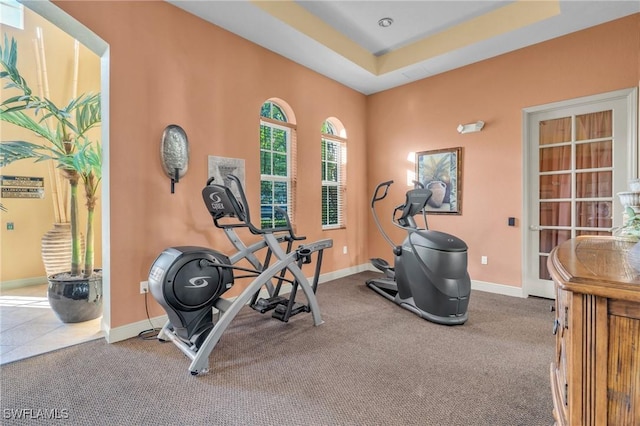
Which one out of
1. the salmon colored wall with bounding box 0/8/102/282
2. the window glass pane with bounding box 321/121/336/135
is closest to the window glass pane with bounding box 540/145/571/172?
the window glass pane with bounding box 321/121/336/135

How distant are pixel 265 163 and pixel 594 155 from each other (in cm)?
406

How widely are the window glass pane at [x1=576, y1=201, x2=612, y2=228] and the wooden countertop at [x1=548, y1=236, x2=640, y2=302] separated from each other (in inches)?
117

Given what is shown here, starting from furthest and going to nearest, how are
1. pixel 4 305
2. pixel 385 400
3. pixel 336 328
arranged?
pixel 4 305, pixel 336 328, pixel 385 400

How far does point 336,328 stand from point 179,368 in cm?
143

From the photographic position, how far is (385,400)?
1.90m

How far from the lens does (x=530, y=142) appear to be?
4051 millimetres

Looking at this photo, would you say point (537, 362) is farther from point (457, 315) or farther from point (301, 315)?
point (301, 315)

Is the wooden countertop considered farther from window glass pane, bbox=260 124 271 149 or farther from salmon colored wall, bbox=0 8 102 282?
salmon colored wall, bbox=0 8 102 282

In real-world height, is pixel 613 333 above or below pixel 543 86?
below

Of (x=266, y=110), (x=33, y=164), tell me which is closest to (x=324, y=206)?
(x=266, y=110)

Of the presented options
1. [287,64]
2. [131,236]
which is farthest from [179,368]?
[287,64]

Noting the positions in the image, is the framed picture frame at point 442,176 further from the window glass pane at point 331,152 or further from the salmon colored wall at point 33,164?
the salmon colored wall at point 33,164

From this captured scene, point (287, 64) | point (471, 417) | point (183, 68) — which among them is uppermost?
point (287, 64)

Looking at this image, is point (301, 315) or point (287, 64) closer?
point (301, 315)
